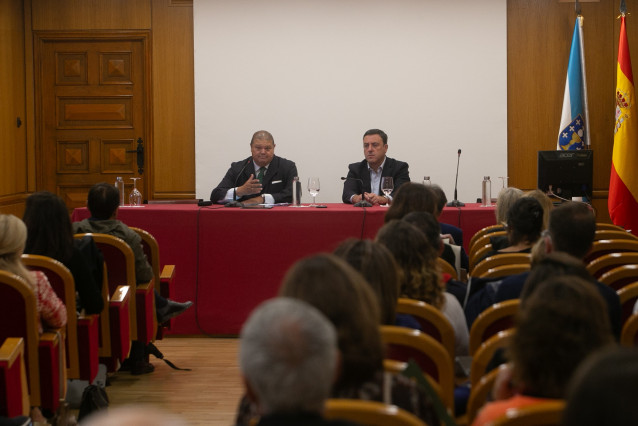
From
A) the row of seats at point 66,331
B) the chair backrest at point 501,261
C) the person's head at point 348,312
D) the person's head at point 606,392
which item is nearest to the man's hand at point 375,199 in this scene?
the row of seats at point 66,331

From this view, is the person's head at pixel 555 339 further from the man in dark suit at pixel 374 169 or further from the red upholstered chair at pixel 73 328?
the man in dark suit at pixel 374 169

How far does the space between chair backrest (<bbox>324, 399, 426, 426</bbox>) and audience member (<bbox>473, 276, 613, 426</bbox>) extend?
20cm

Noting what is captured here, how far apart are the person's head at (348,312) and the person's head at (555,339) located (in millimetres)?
269

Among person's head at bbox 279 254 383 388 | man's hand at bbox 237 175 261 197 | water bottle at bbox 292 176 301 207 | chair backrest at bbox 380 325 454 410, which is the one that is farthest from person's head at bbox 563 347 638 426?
man's hand at bbox 237 175 261 197

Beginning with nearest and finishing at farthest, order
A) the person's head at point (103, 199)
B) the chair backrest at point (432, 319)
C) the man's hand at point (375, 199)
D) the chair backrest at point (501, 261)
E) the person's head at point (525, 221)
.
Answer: the chair backrest at point (432, 319) < the chair backrest at point (501, 261) < the person's head at point (525, 221) < the person's head at point (103, 199) < the man's hand at point (375, 199)

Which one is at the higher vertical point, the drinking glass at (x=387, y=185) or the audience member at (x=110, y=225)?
the drinking glass at (x=387, y=185)

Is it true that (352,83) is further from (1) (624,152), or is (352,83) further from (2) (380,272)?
(2) (380,272)

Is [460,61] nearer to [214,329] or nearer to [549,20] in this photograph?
[549,20]

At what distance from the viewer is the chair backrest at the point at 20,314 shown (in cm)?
289

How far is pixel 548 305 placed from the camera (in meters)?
1.59

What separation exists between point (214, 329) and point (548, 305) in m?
4.45

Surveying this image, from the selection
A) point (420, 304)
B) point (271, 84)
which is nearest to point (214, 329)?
point (271, 84)

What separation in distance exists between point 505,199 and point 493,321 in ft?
7.36

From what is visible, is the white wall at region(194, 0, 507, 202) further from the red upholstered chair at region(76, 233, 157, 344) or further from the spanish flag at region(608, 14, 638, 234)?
the red upholstered chair at region(76, 233, 157, 344)
